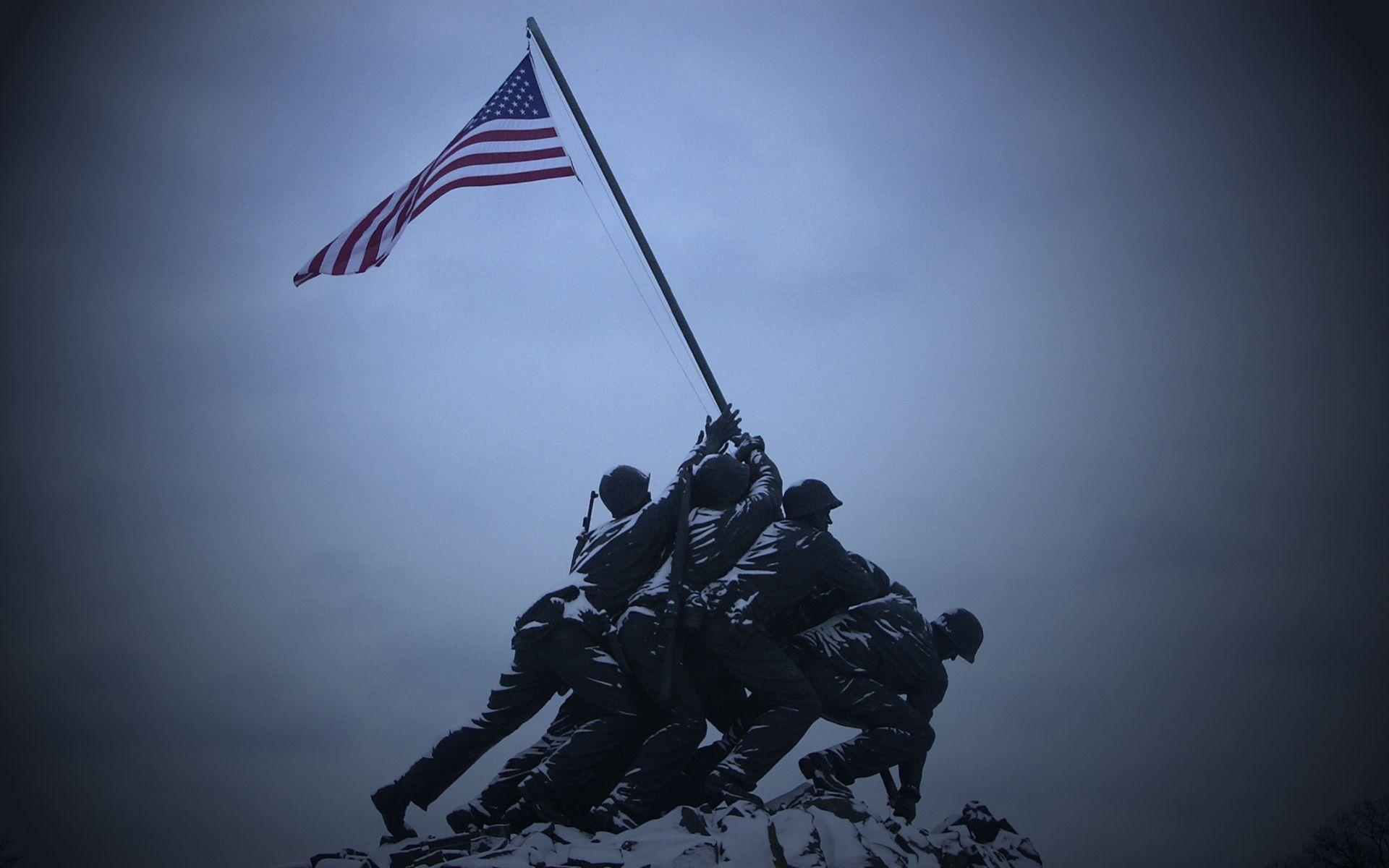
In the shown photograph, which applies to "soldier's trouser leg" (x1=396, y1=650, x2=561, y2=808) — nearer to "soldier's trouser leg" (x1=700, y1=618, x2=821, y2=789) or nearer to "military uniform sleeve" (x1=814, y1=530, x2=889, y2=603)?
"soldier's trouser leg" (x1=700, y1=618, x2=821, y2=789)

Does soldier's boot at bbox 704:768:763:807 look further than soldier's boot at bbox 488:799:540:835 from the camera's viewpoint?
No

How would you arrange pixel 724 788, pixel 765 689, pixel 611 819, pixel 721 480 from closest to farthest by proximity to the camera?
pixel 611 819, pixel 724 788, pixel 765 689, pixel 721 480

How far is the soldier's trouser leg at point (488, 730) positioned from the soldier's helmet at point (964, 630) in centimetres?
401

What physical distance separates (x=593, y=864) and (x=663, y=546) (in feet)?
11.3

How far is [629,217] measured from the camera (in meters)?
12.0

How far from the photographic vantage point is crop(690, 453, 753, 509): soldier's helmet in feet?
35.2

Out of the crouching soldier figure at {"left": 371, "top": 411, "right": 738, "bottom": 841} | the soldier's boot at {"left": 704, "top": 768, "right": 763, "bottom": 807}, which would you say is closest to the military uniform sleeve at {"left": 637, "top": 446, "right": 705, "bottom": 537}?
the crouching soldier figure at {"left": 371, "top": 411, "right": 738, "bottom": 841}

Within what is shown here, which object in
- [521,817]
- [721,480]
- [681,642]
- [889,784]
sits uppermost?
[721,480]

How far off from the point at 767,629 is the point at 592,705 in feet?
5.99

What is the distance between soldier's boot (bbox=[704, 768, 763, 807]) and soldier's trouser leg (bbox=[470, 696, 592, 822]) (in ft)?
4.72

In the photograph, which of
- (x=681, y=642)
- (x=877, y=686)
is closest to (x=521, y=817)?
(x=681, y=642)

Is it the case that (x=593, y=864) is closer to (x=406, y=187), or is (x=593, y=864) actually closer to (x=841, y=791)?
(x=841, y=791)

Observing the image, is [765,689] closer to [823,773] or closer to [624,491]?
[823,773]

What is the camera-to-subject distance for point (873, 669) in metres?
10.4
